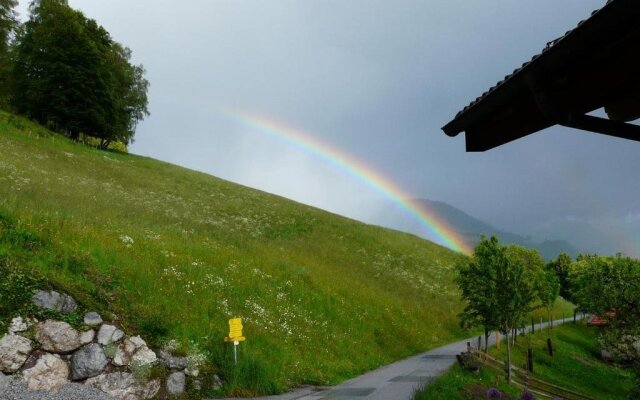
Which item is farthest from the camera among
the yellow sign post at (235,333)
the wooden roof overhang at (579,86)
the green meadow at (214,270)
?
the green meadow at (214,270)

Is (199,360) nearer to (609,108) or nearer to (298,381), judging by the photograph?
(298,381)

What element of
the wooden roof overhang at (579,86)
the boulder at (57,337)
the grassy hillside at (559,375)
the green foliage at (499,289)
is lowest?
the grassy hillside at (559,375)

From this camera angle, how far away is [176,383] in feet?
44.8

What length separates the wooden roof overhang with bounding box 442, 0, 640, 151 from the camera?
3.54 metres

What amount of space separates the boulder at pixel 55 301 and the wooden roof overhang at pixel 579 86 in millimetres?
13010

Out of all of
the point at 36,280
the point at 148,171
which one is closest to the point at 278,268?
the point at 36,280

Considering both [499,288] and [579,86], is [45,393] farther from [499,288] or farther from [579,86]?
[499,288]

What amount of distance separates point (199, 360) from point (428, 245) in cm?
5328

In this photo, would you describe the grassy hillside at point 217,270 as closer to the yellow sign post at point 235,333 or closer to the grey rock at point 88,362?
the yellow sign post at point 235,333

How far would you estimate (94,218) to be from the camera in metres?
23.9

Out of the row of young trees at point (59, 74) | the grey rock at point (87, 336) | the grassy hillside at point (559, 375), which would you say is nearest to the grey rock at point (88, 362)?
the grey rock at point (87, 336)

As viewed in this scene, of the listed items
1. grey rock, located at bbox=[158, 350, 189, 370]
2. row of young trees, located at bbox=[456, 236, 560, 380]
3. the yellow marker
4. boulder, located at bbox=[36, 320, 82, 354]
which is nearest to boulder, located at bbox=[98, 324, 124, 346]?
boulder, located at bbox=[36, 320, 82, 354]

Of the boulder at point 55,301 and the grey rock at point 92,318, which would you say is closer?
the boulder at point 55,301

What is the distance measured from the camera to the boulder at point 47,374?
11.7m
